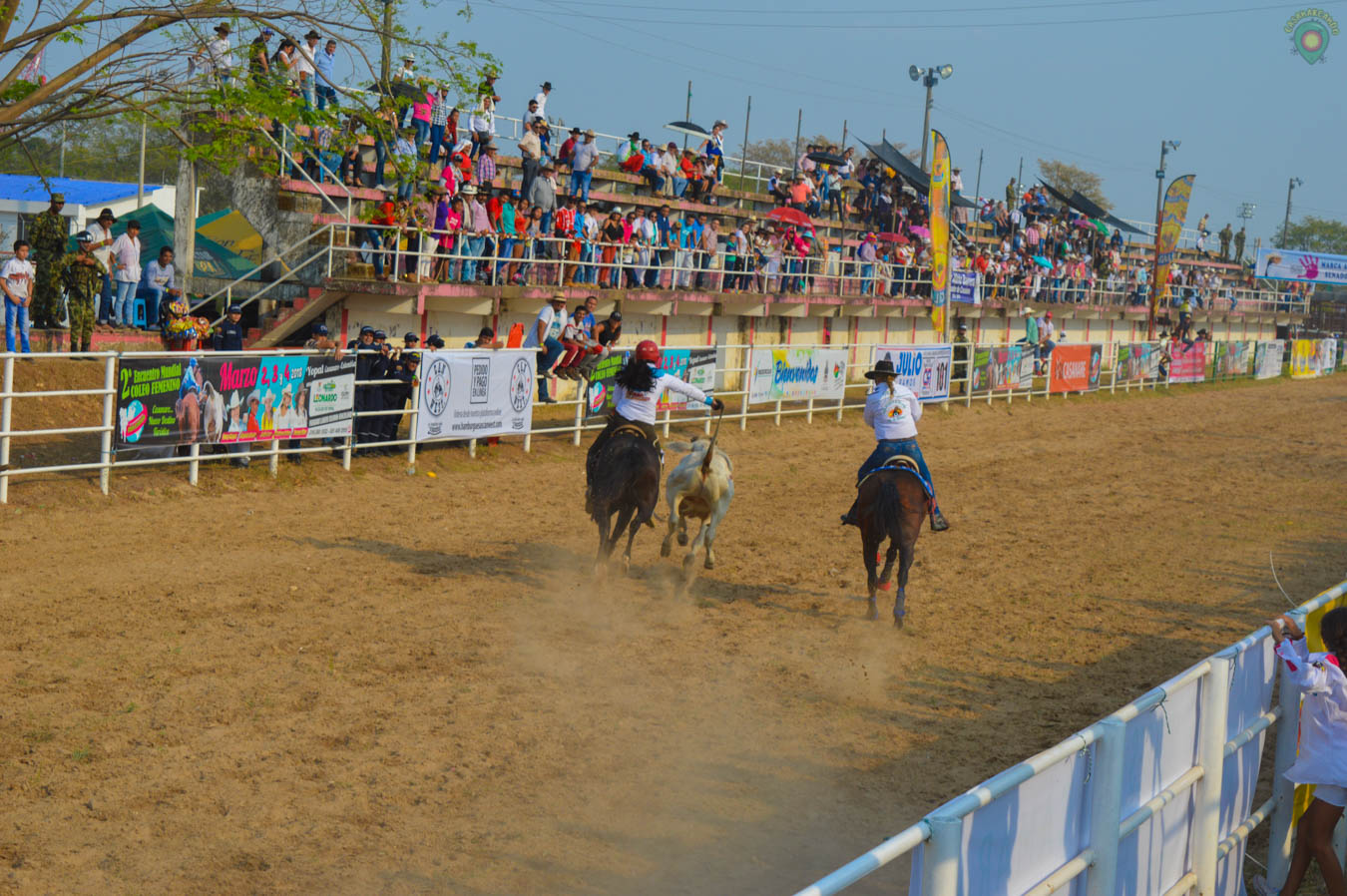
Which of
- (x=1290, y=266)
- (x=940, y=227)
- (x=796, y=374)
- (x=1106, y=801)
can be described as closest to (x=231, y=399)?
(x=1106, y=801)

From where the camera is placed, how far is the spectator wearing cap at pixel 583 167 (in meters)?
25.7

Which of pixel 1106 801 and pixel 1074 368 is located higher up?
pixel 1074 368

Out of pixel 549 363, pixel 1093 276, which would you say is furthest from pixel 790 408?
pixel 1093 276

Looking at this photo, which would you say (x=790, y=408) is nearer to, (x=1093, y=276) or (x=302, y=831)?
(x=302, y=831)

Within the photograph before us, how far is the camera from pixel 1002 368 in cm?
3011

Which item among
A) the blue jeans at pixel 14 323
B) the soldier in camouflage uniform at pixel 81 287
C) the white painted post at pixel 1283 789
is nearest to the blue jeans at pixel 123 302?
the soldier in camouflage uniform at pixel 81 287

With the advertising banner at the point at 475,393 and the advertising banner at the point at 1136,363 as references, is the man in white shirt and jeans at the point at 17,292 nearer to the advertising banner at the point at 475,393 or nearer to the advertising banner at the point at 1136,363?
the advertising banner at the point at 475,393

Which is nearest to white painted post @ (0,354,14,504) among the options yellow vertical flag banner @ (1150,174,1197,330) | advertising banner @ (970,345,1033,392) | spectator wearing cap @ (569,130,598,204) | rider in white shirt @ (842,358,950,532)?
rider in white shirt @ (842,358,950,532)

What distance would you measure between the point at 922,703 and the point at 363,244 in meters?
13.9

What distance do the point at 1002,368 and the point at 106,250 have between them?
1981cm

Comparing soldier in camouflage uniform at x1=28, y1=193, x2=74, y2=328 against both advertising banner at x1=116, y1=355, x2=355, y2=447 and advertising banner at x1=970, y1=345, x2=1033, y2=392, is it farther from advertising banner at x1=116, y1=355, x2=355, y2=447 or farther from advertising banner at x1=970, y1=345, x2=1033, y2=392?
advertising banner at x1=970, y1=345, x2=1033, y2=392

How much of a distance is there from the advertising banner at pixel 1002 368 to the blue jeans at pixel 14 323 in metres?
19.7

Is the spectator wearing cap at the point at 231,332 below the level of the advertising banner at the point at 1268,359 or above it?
below

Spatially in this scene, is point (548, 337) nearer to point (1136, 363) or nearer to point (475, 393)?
point (475, 393)
